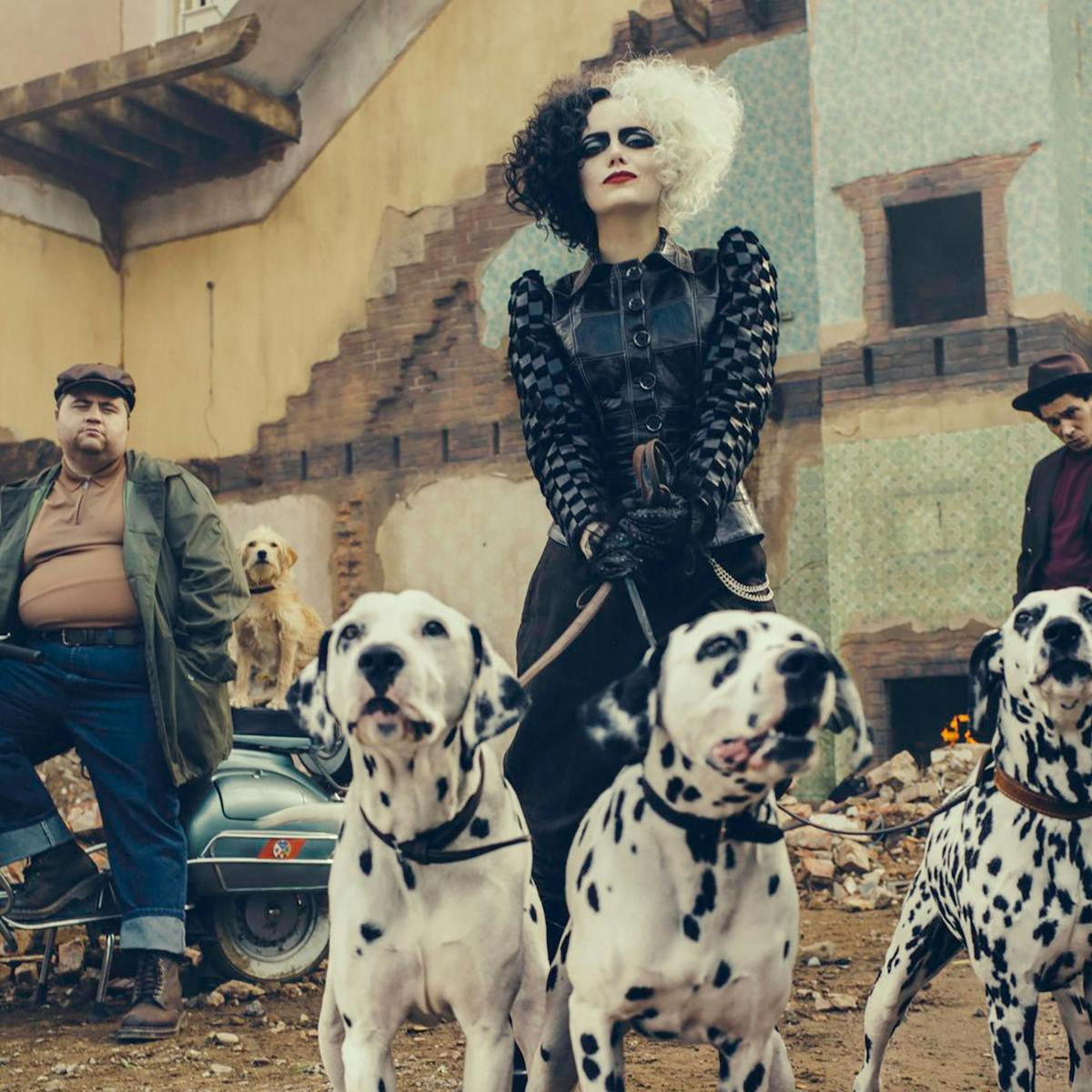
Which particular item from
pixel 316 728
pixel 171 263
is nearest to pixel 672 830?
pixel 316 728

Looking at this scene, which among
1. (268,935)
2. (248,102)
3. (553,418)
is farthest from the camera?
(248,102)

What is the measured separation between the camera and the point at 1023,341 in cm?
1009

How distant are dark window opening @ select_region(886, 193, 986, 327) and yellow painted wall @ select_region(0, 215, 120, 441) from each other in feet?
23.7

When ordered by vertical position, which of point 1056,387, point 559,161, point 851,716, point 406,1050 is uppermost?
point 559,161

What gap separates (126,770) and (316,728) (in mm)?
2802

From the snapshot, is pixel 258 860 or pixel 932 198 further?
pixel 932 198

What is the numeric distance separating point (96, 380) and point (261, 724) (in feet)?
6.09

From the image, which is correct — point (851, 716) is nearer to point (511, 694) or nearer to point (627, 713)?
point (627, 713)

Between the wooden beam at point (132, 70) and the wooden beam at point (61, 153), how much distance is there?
0.39 metres

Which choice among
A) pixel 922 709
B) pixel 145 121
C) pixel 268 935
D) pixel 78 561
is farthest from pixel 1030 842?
pixel 145 121

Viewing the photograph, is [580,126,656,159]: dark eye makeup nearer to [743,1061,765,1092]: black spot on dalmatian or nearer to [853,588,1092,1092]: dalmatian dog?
[853,588,1092,1092]: dalmatian dog

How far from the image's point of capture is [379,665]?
2551mm

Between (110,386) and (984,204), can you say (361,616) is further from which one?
(984,204)

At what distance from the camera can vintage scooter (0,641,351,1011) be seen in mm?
→ 5891
